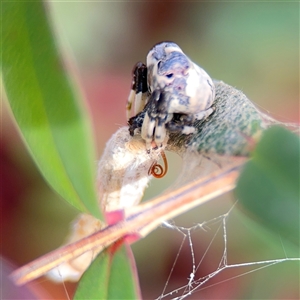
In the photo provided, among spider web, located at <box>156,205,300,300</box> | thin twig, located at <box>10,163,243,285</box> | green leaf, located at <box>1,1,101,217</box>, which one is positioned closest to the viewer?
thin twig, located at <box>10,163,243,285</box>

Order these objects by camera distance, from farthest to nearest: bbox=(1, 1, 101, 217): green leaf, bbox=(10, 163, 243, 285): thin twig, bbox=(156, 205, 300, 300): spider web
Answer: bbox=(156, 205, 300, 300): spider web → bbox=(1, 1, 101, 217): green leaf → bbox=(10, 163, 243, 285): thin twig

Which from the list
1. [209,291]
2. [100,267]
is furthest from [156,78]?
[209,291]

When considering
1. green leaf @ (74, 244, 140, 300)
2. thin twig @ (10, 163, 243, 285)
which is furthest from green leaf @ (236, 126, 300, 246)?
green leaf @ (74, 244, 140, 300)

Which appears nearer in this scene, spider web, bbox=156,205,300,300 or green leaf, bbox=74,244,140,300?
green leaf, bbox=74,244,140,300

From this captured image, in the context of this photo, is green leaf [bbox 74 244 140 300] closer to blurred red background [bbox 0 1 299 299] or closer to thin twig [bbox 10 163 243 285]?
thin twig [bbox 10 163 243 285]

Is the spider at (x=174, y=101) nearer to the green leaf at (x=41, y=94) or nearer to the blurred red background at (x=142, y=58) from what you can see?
the green leaf at (x=41, y=94)

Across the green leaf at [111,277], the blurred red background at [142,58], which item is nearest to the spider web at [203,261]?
the blurred red background at [142,58]
